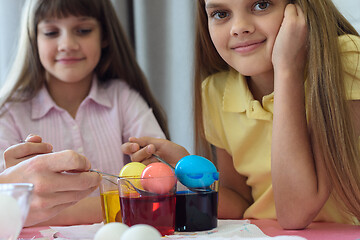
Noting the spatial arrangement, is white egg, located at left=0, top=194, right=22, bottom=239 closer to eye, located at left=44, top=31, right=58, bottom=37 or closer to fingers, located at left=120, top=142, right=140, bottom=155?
fingers, located at left=120, top=142, right=140, bottom=155

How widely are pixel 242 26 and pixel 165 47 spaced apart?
105 cm

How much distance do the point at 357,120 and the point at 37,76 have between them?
1029 millimetres

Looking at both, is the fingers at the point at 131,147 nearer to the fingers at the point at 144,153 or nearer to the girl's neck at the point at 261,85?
the fingers at the point at 144,153

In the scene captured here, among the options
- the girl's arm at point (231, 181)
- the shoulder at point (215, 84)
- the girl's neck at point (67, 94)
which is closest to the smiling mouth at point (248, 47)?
the shoulder at point (215, 84)

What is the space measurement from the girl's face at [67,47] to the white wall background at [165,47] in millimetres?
374

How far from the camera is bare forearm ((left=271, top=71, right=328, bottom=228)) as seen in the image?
983 mm

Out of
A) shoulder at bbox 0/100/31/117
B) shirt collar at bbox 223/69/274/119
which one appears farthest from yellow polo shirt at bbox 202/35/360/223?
shoulder at bbox 0/100/31/117

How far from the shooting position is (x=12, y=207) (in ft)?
1.88

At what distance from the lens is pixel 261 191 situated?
128 cm

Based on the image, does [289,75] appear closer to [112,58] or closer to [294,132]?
[294,132]

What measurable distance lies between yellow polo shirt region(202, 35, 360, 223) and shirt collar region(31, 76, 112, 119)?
41 centimetres

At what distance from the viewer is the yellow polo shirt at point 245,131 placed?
1207 millimetres

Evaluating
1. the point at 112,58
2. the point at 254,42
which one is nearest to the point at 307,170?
the point at 254,42

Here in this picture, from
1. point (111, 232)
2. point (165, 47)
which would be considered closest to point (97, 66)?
point (165, 47)
